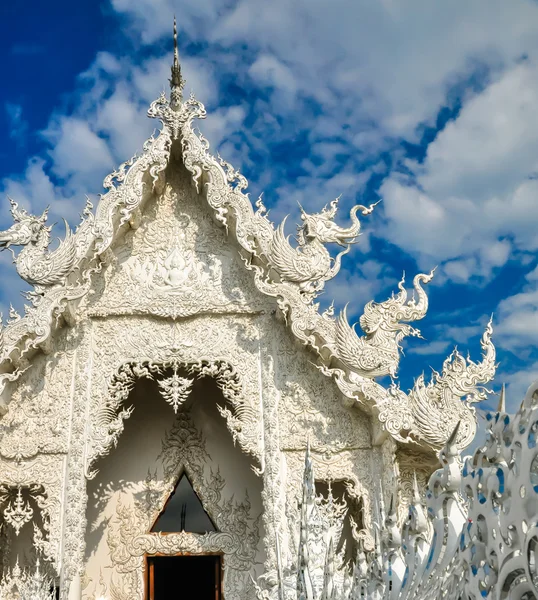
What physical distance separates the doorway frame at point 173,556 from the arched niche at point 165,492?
0.02 meters

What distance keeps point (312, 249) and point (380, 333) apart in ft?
3.24

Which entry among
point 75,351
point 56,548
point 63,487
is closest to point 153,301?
point 75,351

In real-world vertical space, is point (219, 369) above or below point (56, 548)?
above

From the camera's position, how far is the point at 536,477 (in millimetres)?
1675

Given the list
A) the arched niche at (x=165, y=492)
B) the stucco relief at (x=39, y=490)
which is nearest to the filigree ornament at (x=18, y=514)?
the stucco relief at (x=39, y=490)

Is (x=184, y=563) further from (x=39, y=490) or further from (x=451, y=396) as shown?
(x=451, y=396)

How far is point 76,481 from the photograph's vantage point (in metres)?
6.23

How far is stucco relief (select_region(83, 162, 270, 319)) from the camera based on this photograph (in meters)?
6.83

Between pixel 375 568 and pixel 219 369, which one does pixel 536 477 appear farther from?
pixel 219 369

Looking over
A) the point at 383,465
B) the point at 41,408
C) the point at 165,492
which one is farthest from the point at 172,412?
the point at 383,465

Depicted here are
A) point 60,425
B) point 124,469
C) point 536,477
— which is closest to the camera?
point 536,477

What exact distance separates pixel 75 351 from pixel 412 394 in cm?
309

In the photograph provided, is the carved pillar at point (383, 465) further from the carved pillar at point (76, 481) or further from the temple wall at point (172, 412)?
the carved pillar at point (76, 481)

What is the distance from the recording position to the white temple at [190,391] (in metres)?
6.14
